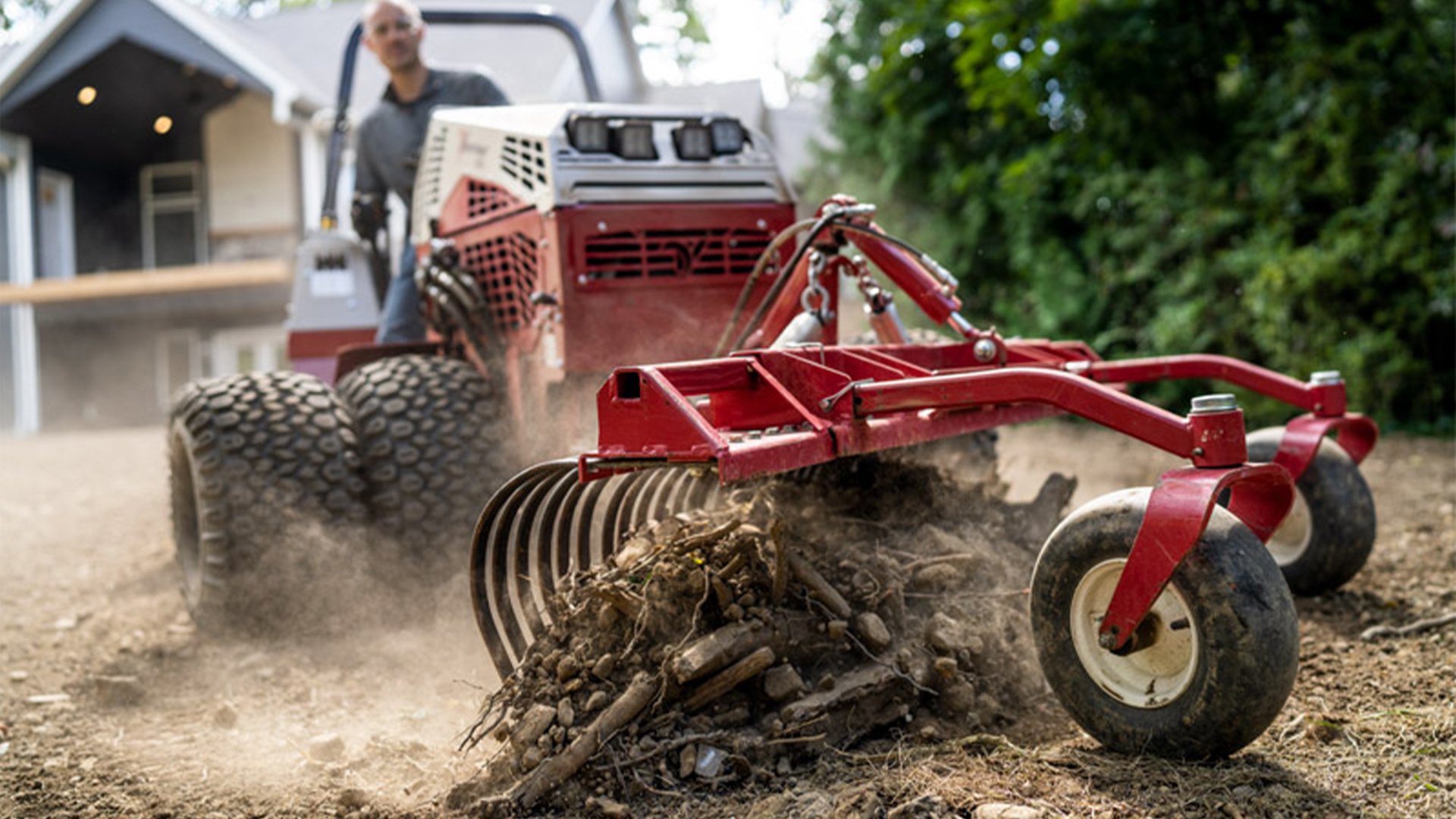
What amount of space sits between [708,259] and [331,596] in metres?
1.82

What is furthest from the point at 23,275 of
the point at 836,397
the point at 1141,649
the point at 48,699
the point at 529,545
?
the point at 1141,649

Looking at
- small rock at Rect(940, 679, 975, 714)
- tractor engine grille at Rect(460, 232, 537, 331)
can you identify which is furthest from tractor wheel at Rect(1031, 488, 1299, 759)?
tractor engine grille at Rect(460, 232, 537, 331)

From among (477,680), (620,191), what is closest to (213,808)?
(477,680)

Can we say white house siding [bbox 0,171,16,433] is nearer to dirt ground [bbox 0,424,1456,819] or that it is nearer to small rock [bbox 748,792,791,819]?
dirt ground [bbox 0,424,1456,819]

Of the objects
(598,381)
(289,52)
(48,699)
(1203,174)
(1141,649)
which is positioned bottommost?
(48,699)

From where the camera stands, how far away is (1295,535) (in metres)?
4.52

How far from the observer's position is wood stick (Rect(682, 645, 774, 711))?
3025 mm

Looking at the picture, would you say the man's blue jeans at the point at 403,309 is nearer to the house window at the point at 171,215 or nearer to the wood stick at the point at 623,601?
the wood stick at the point at 623,601

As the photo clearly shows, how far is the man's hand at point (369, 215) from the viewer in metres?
5.89

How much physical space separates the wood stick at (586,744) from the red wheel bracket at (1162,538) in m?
1.05

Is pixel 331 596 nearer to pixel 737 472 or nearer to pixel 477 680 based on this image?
pixel 477 680

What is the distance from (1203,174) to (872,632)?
297 inches

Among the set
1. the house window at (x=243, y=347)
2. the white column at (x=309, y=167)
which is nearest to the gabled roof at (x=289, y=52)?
the white column at (x=309, y=167)

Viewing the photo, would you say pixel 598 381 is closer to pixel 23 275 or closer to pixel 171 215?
pixel 23 275
